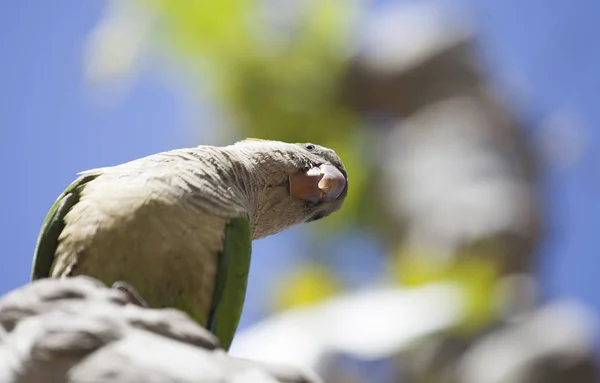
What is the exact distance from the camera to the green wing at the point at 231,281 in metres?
1.05

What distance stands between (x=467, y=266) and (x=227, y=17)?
5.85 ft

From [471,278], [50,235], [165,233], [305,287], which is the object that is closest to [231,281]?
[165,233]

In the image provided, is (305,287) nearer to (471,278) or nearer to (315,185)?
(471,278)

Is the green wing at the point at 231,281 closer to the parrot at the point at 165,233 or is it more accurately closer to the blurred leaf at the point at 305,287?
the parrot at the point at 165,233

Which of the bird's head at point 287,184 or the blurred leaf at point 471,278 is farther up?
the blurred leaf at point 471,278

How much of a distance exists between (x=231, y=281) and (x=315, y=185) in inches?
9.8

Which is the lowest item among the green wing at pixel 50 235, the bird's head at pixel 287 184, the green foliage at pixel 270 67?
the green wing at pixel 50 235

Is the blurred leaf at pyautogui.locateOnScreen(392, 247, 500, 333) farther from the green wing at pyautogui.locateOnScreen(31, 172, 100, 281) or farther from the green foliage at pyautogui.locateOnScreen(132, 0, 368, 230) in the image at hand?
the green wing at pyautogui.locateOnScreen(31, 172, 100, 281)

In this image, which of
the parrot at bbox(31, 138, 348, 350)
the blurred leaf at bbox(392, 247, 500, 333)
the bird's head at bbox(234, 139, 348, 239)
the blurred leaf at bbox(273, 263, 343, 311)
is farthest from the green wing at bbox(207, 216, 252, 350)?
the blurred leaf at bbox(273, 263, 343, 311)

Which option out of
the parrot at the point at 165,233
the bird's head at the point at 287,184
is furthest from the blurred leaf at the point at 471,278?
the parrot at the point at 165,233

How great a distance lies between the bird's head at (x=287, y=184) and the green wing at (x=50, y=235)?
25 centimetres

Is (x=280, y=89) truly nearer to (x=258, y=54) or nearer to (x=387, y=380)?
(x=258, y=54)

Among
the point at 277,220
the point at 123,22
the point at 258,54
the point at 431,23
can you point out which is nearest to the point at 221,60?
the point at 258,54

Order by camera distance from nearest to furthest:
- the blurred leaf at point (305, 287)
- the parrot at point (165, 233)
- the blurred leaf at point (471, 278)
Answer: the parrot at point (165, 233), the blurred leaf at point (471, 278), the blurred leaf at point (305, 287)
